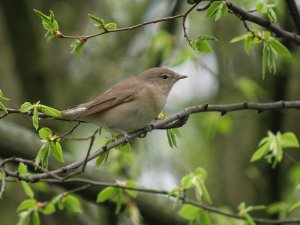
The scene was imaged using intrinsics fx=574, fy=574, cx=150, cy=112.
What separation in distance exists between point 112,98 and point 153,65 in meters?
2.38

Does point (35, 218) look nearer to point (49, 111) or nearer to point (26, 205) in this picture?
point (26, 205)

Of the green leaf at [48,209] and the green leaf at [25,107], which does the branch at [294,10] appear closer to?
the green leaf at [25,107]

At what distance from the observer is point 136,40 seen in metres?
8.81

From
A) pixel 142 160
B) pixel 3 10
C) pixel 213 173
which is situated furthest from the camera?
pixel 213 173

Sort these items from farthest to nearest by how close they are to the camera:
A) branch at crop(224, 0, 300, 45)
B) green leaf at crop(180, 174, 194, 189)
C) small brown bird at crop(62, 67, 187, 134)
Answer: small brown bird at crop(62, 67, 187, 134) < green leaf at crop(180, 174, 194, 189) < branch at crop(224, 0, 300, 45)

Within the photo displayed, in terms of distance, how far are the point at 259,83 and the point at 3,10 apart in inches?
140

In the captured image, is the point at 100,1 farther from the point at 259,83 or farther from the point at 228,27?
the point at 259,83

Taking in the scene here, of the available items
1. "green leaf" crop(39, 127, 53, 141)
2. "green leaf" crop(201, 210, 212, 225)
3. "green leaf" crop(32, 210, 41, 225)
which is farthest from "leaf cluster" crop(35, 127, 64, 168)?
"green leaf" crop(201, 210, 212, 225)

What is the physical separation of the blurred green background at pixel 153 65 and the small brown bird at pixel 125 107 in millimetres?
1023

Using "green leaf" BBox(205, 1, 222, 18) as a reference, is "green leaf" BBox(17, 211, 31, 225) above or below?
below

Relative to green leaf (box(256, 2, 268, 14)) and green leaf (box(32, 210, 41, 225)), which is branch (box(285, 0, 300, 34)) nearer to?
green leaf (box(256, 2, 268, 14))

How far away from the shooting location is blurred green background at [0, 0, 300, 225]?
680 cm

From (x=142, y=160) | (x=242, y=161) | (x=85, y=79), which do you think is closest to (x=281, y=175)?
(x=242, y=161)

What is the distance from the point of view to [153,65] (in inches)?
291
